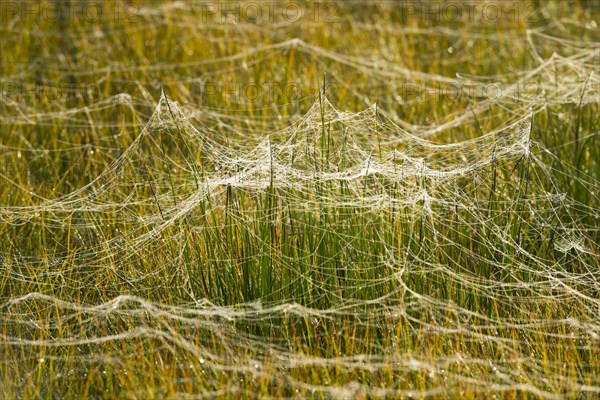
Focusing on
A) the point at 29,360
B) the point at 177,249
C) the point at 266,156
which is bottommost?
the point at 29,360

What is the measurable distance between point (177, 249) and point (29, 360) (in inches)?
27.8

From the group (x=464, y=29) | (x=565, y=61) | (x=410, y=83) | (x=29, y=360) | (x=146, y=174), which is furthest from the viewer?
(x=464, y=29)

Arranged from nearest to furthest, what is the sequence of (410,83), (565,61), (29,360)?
(29,360) → (565,61) → (410,83)

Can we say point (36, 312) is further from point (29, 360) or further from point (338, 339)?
point (338, 339)

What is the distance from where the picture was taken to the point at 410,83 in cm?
532

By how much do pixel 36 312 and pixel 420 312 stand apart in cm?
139

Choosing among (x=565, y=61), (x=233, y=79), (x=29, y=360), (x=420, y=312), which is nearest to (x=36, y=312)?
(x=29, y=360)

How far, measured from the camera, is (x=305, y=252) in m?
3.17

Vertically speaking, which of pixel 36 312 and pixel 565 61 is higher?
pixel 565 61

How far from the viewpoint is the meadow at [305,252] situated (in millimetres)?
2777

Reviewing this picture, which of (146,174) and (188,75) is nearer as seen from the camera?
(146,174)

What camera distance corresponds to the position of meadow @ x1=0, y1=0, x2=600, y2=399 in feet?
9.11

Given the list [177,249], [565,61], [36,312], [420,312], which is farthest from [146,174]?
[565,61]

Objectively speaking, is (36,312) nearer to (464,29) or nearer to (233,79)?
(233,79)
